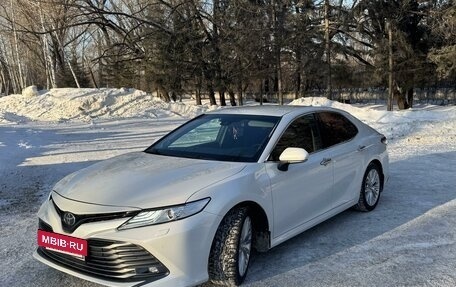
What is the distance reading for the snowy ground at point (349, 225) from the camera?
411 centimetres

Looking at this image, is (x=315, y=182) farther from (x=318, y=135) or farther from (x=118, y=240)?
(x=118, y=240)

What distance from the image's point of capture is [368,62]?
31.6 meters

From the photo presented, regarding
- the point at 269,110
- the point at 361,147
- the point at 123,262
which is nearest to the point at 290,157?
the point at 269,110

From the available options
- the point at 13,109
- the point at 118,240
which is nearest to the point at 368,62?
the point at 13,109

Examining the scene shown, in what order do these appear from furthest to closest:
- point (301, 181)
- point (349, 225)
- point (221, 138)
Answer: point (349, 225), point (221, 138), point (301, 181)

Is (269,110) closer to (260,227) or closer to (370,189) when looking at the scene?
(260,227)

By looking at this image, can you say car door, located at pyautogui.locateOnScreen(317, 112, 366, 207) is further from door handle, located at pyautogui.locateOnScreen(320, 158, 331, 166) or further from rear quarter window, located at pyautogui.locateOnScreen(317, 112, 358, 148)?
door handle, located at pyautogui.locateOnScreen(320, 158, 331, 166)

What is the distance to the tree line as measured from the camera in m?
26.8

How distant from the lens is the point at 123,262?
338 centimetres

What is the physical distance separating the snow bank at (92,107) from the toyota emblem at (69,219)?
2112 centimetres

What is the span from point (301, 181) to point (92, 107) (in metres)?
23.9

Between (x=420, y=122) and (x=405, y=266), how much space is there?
12.3 m

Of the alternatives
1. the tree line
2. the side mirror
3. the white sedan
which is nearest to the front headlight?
the white sedan

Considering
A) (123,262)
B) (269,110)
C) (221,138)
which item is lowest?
(123,262)
